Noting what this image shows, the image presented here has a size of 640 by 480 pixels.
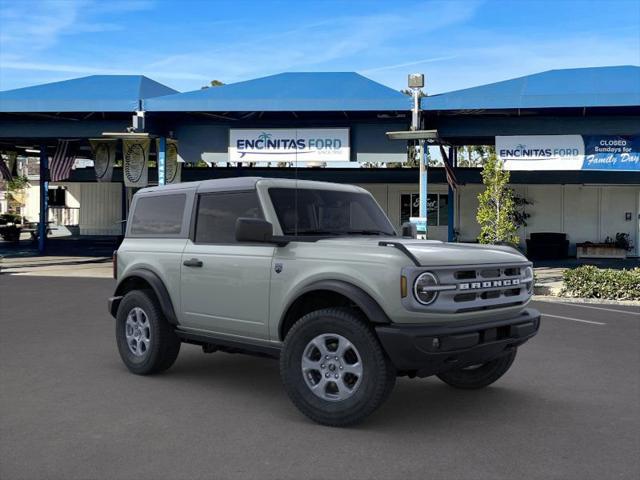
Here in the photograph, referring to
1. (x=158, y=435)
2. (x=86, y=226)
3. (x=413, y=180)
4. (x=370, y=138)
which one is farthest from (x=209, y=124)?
(x=86, y=226)

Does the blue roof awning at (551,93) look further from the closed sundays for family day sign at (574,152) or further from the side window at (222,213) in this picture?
the side window at (222,213)

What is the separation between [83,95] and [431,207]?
54.6 ft

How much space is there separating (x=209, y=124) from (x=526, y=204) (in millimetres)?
15039

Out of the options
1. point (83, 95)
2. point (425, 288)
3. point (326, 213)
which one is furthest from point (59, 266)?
point (425, 288)

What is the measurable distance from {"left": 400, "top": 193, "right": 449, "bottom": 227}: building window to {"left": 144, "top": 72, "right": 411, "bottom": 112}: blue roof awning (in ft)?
34.7

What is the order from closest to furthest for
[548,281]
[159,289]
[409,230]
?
1. [159,289]
2. [409,230]
3. [548,281]

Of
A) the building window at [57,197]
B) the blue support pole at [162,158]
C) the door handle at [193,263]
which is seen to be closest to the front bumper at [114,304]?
the door handle at [193,263]

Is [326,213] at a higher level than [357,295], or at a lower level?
higher

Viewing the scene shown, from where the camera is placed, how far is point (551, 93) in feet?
61.8

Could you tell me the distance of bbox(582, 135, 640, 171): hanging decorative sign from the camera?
781 inches

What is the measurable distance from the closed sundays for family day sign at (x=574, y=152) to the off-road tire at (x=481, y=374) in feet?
48.7

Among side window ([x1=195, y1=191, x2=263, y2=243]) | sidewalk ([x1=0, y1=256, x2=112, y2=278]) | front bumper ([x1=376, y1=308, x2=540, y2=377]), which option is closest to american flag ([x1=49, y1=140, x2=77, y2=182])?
sidewalk ([x1=0, y1=256, x2=112, y2=278])

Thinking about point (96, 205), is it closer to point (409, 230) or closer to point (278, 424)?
point (409, 230)

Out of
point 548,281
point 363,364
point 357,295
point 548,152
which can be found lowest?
point 548,281
